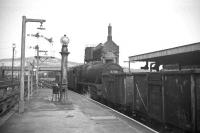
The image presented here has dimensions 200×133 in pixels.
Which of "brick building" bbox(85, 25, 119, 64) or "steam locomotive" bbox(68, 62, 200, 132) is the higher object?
"brick building" bbox(85, 25, 119, 64)

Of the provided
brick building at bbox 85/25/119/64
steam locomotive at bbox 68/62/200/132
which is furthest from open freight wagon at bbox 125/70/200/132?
brick building at bbox 85/25/119/64

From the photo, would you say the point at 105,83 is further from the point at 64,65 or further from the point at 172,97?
the point at 172,97

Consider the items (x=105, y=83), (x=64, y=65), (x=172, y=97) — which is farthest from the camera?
(x=64, y=65)

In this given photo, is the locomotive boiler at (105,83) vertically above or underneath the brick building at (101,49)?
underneath

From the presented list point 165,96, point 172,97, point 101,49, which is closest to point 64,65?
point 165,96

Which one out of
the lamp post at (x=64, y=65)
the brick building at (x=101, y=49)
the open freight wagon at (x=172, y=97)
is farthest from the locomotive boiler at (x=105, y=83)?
the brick building at (x=101, y=49)

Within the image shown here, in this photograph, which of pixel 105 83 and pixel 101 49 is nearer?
pixel 105 83

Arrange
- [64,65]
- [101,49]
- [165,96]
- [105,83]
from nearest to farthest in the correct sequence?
1. [165,96]
2. [105,83]
3. [64,65]
4. [101,49]

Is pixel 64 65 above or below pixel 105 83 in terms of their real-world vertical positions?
above

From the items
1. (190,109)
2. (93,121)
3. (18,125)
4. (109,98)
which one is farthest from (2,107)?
(190,109)

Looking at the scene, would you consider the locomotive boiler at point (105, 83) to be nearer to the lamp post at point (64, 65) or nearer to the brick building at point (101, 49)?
the lamp post at point (64, 65)

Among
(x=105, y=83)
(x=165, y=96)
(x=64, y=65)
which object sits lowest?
(x=165, y=96)

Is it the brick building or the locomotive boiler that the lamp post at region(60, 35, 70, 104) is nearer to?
the locomotive boiler

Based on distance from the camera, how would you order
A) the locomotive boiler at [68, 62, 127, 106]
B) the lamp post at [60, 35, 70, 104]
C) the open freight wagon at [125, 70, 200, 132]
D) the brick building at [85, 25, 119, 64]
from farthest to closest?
the brick building at [85, 25, 119, 64] < the lamp post at [60, 35, 70, 104] < the locomotive boiler at [68, 62, 127, 106] < the open freight wagon at [125, 70, 200, 132]
